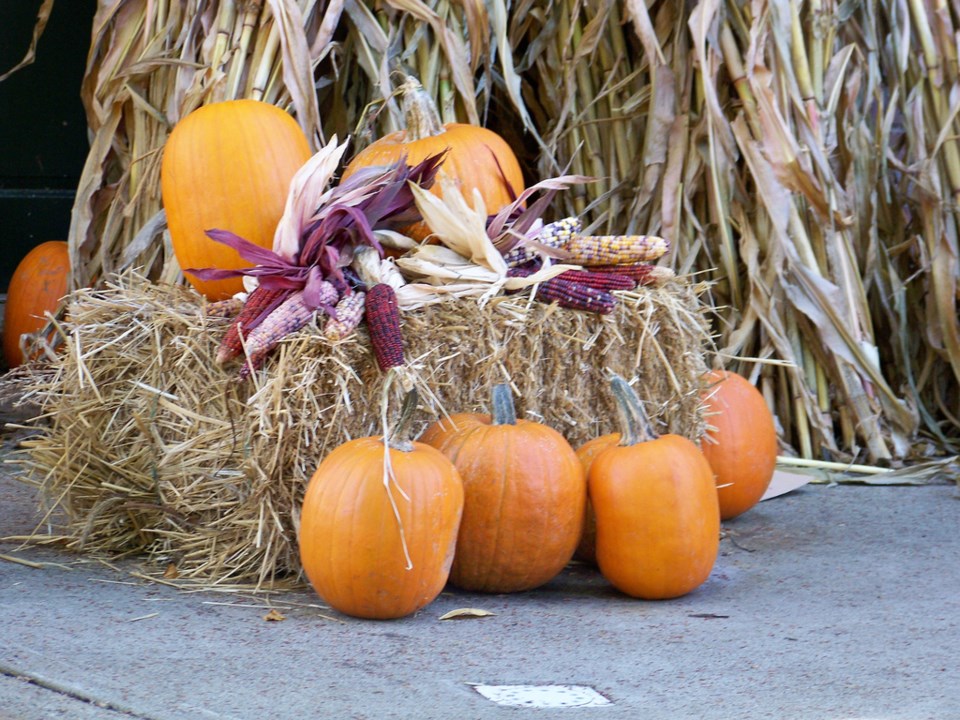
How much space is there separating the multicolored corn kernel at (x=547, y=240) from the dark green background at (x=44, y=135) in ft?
9.73

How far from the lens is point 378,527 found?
2289 mm

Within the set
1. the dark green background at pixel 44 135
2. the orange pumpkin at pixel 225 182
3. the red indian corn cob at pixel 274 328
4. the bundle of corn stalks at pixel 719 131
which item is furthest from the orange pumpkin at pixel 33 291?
the red indian corn cob at pixel 274 328

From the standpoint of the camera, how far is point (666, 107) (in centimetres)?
390

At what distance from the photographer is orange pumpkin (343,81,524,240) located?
3078 millimetres

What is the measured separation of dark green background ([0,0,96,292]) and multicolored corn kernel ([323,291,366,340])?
304 centimetres

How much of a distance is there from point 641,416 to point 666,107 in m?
1.63

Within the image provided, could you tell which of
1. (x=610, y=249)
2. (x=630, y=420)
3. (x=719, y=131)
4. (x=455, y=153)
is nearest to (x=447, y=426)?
(x=630, y=420)

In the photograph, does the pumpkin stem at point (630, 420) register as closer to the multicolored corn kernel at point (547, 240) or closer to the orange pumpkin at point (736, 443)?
the multicolored corn kernel at point (547, 240)

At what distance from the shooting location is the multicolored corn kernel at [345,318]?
248 cm

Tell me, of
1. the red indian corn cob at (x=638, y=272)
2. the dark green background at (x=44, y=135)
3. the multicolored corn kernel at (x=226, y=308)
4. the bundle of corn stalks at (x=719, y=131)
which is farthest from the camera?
the dark green background at (x=44, y=135)

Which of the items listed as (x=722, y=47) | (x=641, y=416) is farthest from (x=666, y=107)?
(x=641, y=416)

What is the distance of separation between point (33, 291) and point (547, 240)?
2517 mm

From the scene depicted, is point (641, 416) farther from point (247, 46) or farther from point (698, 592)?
point (247, 46)

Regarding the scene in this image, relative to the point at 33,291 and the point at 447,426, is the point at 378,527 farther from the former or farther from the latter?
the point at 33,291
